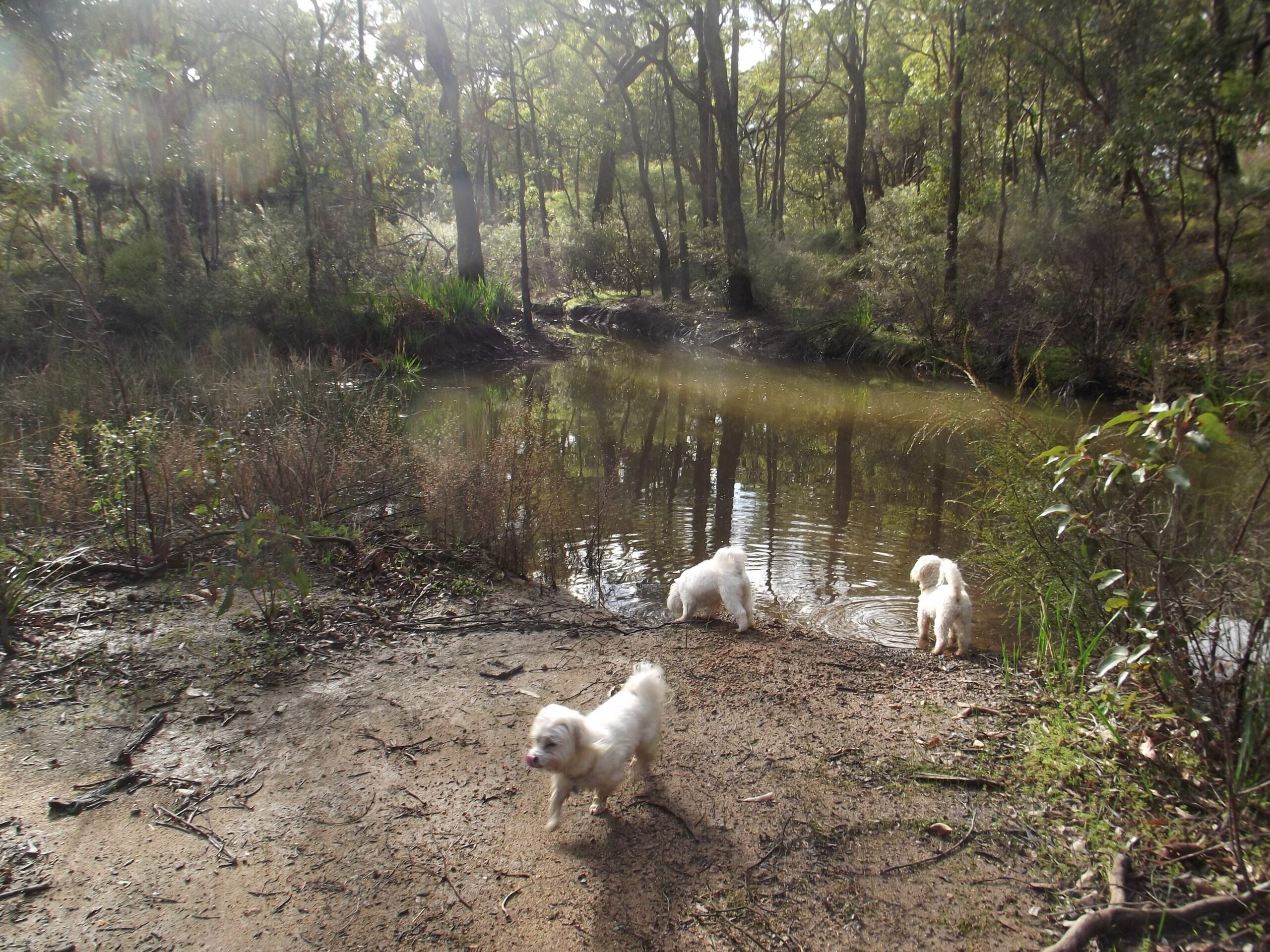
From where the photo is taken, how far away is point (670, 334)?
3019cm

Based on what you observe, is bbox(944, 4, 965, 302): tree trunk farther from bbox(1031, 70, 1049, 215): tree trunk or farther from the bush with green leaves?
the bush with green leaves

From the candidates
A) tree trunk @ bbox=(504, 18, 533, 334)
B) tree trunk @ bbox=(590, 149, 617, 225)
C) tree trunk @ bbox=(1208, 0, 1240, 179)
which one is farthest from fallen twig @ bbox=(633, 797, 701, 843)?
tree trunk @ bbox=(590, 149, 617, 225)

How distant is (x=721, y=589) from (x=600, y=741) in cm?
270

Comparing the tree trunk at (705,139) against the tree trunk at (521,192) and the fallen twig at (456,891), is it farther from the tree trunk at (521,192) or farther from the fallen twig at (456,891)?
the fallen twig at (456,891)

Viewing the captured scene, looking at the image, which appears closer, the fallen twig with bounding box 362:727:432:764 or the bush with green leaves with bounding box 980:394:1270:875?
the bush with green leaves with bounding box 980:394:1270:875

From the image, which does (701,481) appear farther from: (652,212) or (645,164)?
(645,164)

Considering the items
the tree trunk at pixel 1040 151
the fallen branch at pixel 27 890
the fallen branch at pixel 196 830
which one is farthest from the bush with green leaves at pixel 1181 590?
the tree trunk at pixel 1040 151

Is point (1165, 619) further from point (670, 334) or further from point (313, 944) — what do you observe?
point (670, 334)

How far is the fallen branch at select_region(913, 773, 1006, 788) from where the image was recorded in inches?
138

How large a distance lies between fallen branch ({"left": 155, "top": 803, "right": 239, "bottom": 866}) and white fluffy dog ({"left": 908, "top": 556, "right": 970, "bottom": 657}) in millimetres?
4632

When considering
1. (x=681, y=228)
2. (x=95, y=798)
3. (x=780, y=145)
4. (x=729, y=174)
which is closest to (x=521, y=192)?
(x=729, y=174)

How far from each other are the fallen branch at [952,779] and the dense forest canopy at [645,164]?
3656 millimetres

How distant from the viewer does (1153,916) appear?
2578mm

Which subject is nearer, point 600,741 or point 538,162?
point 600,741
